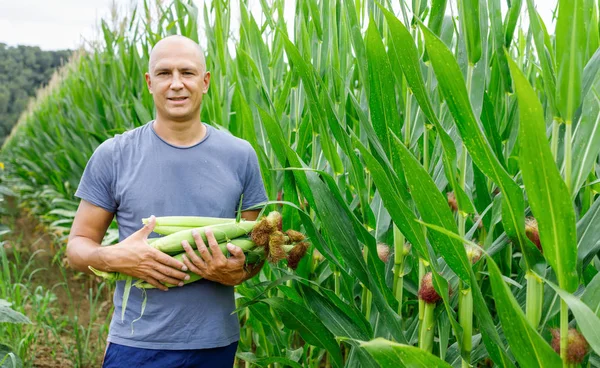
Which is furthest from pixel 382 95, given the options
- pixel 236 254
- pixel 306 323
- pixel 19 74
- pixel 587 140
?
pixel 19 74

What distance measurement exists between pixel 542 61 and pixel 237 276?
921 millimetres

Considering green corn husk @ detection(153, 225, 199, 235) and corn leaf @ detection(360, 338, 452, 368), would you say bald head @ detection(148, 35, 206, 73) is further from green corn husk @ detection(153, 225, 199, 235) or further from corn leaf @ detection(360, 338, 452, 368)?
corn leaf @ detection(360, 338, 452, 368)

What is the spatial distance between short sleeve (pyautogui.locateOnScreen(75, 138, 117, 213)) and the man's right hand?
0.22 metres

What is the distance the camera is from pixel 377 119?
136cm

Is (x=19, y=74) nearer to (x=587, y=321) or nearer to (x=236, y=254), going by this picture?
(x=236, y=254)

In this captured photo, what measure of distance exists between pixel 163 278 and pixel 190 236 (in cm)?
14

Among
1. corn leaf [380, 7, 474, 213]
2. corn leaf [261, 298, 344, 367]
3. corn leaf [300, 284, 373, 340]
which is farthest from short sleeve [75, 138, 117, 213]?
corn leaf [380, 7, 474, 213]

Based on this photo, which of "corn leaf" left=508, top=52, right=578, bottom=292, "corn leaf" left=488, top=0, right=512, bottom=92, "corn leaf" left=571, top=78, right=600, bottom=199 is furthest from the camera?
"corn leaf" left=488, top=0, right=512, bottom=92

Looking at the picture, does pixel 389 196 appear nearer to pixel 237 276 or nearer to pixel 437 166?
pixel 437 166

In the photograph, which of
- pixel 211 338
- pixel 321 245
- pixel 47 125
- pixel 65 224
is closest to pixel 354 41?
pixel 321 245

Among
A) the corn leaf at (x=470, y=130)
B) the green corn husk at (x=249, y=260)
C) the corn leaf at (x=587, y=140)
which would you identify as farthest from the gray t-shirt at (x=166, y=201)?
the corn leaf at (x=587, y=140)

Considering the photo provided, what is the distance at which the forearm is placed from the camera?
64.8 inches

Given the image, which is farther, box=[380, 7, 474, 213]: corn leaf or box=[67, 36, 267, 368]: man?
box=[67, 36, 267, 368]: man

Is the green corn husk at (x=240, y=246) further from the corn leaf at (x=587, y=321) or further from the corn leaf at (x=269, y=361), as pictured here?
the corn leaf at (x=587, y=321)
